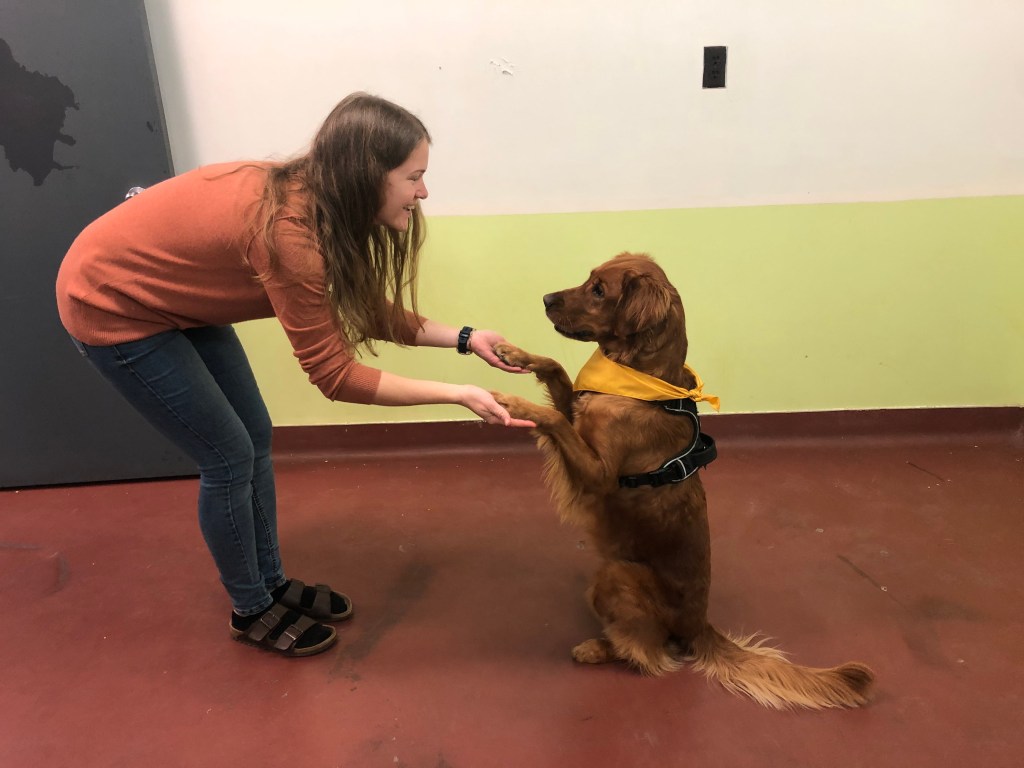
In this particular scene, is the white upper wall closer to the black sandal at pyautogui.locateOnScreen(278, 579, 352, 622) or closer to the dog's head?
the dog's head

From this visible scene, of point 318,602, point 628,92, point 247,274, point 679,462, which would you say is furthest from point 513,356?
point 628,92

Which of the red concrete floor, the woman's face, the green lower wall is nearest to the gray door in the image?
the red concrete floor

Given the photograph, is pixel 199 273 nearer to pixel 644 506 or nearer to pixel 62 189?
pixel 644 506

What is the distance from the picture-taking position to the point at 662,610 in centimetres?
165

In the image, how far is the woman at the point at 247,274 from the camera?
1.33 meters

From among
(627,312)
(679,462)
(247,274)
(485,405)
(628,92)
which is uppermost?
(628,92)

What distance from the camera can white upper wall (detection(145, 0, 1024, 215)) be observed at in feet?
7.53

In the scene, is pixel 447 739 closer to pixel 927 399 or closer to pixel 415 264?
pixel 415 264

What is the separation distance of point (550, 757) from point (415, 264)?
47.4 inches

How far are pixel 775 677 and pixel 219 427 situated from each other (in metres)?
1.45

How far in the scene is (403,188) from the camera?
4.59 feet

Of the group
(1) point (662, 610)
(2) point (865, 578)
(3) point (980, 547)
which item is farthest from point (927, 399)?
(1) point (662, 610)

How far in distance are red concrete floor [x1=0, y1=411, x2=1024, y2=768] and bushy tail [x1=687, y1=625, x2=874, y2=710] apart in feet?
0.11

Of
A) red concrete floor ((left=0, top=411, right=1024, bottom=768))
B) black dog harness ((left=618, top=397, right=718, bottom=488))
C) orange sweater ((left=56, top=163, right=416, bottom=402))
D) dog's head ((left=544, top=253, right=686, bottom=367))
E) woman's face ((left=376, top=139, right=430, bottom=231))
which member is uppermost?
woman's face ((left=376, top=139, right=430, bottom=231))
